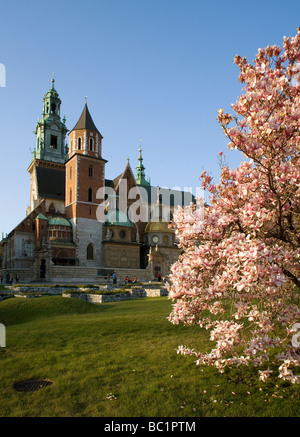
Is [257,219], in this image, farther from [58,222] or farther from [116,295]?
[58,222]

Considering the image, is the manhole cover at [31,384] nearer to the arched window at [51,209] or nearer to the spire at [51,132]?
the arched window at [51,209]

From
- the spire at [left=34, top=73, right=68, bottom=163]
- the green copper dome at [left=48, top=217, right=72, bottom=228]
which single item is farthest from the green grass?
the spire at [left=34, top=73, right=68, bottom=163]

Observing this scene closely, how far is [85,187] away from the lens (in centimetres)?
5019

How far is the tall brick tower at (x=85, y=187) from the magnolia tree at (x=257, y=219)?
140 ft

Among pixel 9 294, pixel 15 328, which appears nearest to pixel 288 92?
pixel 15 328

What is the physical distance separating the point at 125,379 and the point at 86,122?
49905 mm

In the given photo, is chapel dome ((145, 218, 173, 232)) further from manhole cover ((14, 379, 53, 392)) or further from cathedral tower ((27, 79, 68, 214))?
manhole cover ((14, 379, 53, 392))

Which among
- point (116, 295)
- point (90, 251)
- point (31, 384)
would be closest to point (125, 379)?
point (31, 384)

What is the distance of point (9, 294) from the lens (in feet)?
72.9

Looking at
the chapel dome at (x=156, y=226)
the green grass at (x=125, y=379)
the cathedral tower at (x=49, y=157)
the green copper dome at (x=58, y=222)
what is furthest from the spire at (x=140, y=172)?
the green grass at (x=125, y=379)

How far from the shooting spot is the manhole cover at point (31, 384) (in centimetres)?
694

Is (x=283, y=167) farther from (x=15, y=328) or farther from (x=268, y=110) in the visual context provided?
(x=15, y=328)

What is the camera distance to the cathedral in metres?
44.1

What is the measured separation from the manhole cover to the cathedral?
34.1 metres
